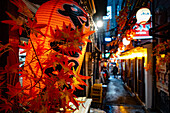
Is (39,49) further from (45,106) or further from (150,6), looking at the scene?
(150,6)

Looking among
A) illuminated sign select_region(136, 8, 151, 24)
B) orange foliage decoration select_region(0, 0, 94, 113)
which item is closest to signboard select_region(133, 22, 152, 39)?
illuminated sign select_region(136, 8, 151, 24)

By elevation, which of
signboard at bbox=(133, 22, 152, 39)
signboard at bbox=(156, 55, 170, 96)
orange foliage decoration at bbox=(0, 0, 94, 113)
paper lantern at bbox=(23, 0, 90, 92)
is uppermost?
signboard at bbox=(133, 22, 152, 39)

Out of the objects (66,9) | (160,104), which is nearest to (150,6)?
(160,104)

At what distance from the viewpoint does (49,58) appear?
1.38 m

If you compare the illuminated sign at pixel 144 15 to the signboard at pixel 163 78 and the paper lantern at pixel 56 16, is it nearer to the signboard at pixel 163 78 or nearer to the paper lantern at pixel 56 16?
the signboard at pixel 163 78

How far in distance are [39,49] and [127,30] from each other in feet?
31.2

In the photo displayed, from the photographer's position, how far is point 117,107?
398 inches

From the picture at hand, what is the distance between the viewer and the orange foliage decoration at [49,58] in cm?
128

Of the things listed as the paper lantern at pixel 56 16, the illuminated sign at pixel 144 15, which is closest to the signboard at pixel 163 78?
the illuminated sign at pixel 144 15

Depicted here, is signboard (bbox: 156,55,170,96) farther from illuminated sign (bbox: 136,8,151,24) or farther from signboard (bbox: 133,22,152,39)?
illuminated sign (bbox: 136,8,151,24)

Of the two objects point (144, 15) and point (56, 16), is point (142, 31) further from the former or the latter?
point (56, 16)

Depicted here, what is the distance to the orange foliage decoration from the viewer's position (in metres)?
1.28

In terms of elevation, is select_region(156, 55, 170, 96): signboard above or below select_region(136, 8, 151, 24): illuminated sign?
below

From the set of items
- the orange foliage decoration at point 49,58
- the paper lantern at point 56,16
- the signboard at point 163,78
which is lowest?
the signboard at point 163,78
